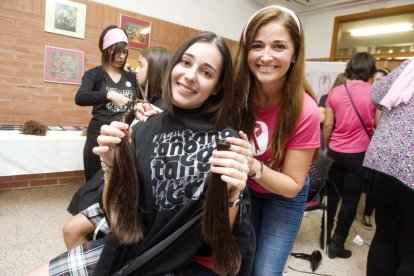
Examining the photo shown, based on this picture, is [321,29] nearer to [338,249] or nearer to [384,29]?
[384,29]

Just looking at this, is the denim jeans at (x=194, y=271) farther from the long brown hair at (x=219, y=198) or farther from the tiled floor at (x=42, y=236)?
the tiled floor at (x=42, y=236)

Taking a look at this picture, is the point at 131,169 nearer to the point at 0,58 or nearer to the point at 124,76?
the point at 124,76

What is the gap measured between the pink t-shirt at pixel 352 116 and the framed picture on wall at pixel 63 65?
8.03 ft

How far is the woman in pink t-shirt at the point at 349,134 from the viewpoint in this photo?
7.09 ft

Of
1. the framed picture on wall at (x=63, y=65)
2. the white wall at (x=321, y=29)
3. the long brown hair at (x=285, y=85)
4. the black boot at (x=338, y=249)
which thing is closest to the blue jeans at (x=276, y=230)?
the long brown hair at (x=285, y=85)

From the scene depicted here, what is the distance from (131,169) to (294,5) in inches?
181

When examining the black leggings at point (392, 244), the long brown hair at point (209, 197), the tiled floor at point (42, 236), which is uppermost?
the long brown hair at point (209, 197)

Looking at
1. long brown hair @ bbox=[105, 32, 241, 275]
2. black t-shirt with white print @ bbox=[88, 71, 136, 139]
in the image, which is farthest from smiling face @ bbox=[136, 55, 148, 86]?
long brown hair @ bbox=[105, 32, 241, 275]

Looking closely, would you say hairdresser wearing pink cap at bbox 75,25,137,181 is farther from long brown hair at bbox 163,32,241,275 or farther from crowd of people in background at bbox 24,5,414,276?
long brown hair at bbox 163,32,241,275

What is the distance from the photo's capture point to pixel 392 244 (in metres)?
1.35

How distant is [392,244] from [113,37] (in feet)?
6.82

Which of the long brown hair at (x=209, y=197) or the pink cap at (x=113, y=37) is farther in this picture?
the pink cap at (x=113, y=37)

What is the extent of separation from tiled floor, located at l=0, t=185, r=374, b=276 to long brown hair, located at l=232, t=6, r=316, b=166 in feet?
4.69

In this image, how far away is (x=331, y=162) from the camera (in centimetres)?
224
